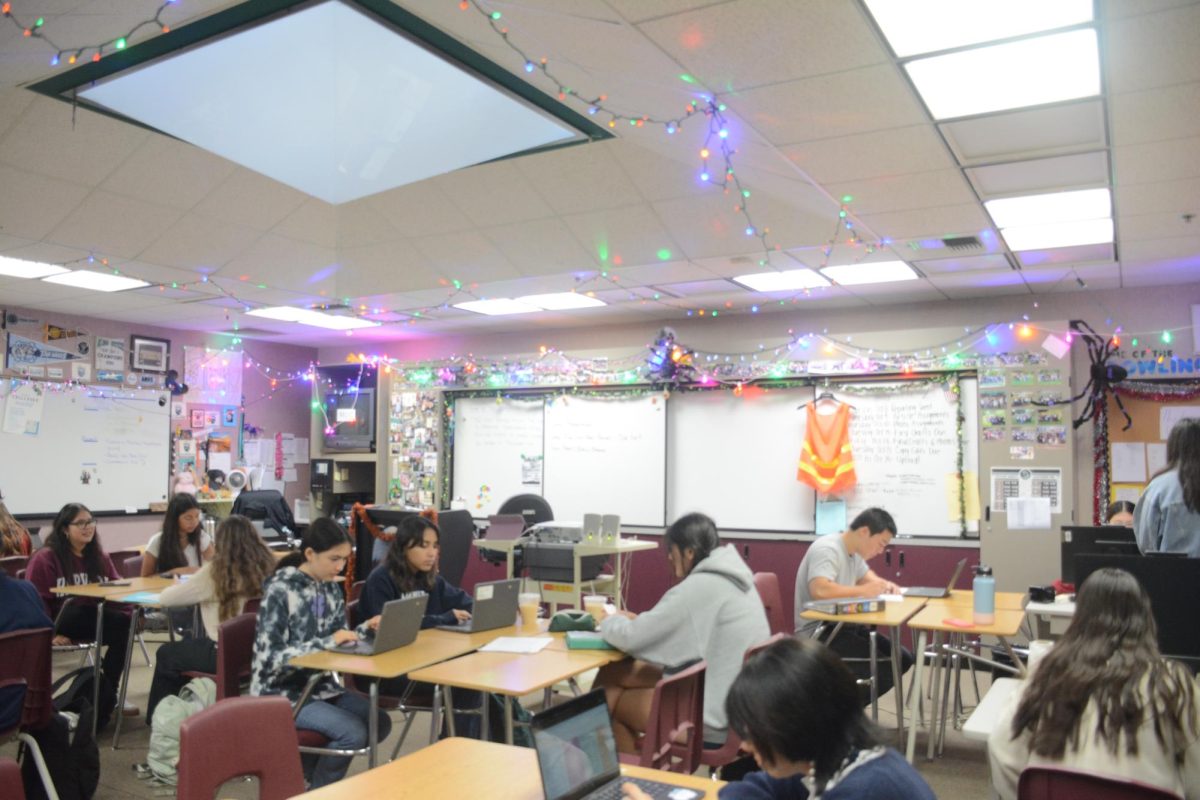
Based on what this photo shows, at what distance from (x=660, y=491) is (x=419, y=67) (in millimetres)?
4593

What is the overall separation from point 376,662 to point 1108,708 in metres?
2.42

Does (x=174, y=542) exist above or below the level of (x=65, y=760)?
above

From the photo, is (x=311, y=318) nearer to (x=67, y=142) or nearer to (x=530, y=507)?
(x=530, y=507)

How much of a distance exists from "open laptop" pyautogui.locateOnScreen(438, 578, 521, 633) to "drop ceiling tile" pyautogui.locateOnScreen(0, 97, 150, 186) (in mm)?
3275

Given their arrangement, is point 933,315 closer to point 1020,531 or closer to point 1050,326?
point 1050,326

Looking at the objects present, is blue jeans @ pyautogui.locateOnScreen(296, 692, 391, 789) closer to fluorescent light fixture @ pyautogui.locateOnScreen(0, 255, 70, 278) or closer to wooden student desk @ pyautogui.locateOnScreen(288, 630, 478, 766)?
wooden student desk @ pyautogui.locateOnScreen(288, 630, 478, 766)

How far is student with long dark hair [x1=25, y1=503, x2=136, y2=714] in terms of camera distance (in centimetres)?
554

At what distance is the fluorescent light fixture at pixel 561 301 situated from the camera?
7870 millimetres

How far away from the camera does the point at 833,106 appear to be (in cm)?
384

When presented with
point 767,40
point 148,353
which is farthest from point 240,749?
point 148,353

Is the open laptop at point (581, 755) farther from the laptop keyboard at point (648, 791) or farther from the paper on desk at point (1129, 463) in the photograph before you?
the paper on desk at point (1129, 463)

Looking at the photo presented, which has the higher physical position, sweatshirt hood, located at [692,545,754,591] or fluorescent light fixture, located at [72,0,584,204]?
fluorescent light fixture, located at [72,0,584,204]

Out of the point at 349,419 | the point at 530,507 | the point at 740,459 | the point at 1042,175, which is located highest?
the point at 1042,175

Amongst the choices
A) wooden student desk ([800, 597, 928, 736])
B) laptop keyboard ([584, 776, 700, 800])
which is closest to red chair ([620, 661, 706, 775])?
laptop keyboard ([584, 776, 700, 800])
